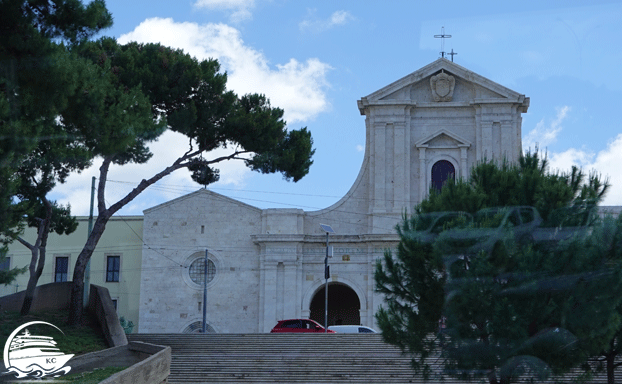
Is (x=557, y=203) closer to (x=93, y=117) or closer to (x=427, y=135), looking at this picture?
(x=93, y=117)

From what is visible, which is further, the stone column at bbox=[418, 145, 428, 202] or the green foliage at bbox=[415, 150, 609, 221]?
the stone column at bbox=[418, 145, 428, 202]

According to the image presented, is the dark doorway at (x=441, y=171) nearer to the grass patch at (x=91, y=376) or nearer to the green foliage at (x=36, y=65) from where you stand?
the grass patch at (x=91, y=376)

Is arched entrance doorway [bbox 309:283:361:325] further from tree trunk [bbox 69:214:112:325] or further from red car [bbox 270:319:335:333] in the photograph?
tree trunk [bbox 69:214:112:325]

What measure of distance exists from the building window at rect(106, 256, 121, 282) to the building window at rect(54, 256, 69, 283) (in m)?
2.01

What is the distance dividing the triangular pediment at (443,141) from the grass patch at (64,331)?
57.8 feet

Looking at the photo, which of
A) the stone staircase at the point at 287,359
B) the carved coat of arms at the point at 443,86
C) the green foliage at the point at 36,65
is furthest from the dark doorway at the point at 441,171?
the green foliage at the point at 36,65

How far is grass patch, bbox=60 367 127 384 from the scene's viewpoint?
13.9 meters

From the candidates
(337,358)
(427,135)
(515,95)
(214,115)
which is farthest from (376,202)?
(337,358)

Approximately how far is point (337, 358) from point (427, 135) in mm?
16992

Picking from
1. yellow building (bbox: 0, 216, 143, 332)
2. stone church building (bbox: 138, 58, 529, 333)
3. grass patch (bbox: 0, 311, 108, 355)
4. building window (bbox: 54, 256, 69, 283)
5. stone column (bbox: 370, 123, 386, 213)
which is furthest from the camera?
building window (bbox: 54, 256, 69, 283)

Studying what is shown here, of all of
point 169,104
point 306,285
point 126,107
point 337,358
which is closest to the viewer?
point 126,107

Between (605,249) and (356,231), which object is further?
(356,231)

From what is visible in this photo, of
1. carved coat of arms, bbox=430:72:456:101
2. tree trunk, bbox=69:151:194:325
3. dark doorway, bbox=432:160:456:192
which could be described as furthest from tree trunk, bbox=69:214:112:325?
carved coat of arms, bbox=430:72:456:101

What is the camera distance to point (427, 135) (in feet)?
120
